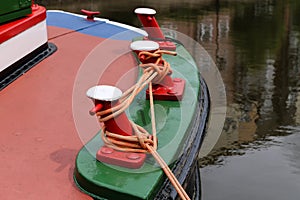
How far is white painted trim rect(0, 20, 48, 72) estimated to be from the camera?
3639 mm

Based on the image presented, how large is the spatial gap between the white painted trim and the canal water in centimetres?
269

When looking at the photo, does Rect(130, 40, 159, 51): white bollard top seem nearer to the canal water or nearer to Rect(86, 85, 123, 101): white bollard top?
Rect(86, 85, 123, 101): white bollard top

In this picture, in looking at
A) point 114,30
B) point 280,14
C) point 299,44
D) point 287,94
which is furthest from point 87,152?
point 280,14

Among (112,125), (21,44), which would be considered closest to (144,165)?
(112,125)

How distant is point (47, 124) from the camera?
3016mm

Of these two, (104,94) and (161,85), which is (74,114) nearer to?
(161,85)

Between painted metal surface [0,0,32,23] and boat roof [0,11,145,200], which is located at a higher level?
painted metal surface [0,0,32,23]

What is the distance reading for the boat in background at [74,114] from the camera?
2254mm

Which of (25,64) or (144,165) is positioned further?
(25,64)

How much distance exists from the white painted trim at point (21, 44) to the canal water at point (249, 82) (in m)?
2.69

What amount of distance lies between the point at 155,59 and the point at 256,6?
17.6m

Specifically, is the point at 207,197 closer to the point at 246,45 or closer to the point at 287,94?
the point at 287,94

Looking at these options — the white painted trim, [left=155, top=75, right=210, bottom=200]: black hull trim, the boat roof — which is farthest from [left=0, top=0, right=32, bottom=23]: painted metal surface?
[left=155, top=75, right=210, bottom=200]: black hull trim

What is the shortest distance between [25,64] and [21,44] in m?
0.20
